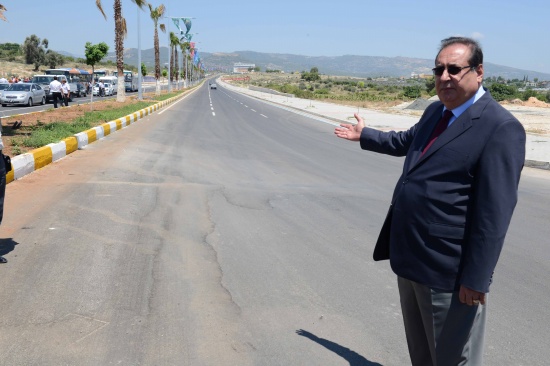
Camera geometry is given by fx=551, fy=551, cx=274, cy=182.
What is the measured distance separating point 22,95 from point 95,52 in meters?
14.3

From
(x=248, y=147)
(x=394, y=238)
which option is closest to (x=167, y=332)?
(x=394, y=238)

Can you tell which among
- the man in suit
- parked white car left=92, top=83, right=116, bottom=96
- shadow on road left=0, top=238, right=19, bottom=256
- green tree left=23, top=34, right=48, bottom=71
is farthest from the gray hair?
green tree left=23, top=34, right=48, bottom=71

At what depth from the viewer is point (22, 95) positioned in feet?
101

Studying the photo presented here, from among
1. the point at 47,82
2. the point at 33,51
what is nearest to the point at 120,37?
the point at 47,82

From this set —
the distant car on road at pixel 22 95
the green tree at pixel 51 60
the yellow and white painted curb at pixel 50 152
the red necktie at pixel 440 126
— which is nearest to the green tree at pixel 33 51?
the green tree at pixel 51 60

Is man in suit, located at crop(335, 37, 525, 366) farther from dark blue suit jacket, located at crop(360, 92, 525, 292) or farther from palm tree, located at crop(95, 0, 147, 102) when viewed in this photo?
palm tree, located at crop(95, 0, 147, 102)

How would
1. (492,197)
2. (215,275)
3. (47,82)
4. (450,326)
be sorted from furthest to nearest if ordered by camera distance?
(47,82) → (215,275) → (450,326) → (492,197)

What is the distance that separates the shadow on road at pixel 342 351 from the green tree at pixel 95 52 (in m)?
40.2

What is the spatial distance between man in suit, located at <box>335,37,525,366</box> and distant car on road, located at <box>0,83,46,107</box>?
32.1 metres

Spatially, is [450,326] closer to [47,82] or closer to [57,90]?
[57,90]

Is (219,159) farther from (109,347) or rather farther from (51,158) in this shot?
(109,347)

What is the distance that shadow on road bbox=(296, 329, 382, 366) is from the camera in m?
3.42

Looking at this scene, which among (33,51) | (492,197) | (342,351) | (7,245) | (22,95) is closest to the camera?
(492,197)

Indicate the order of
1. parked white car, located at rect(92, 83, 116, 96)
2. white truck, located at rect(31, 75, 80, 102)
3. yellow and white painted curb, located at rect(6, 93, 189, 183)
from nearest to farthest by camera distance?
yellow and white painted curb, located at rect(6, 93, 189, 183) → white truck, located at rect(31, 75, 80, 102) → parked white car, located at rect(92, 83, 116, 96)
